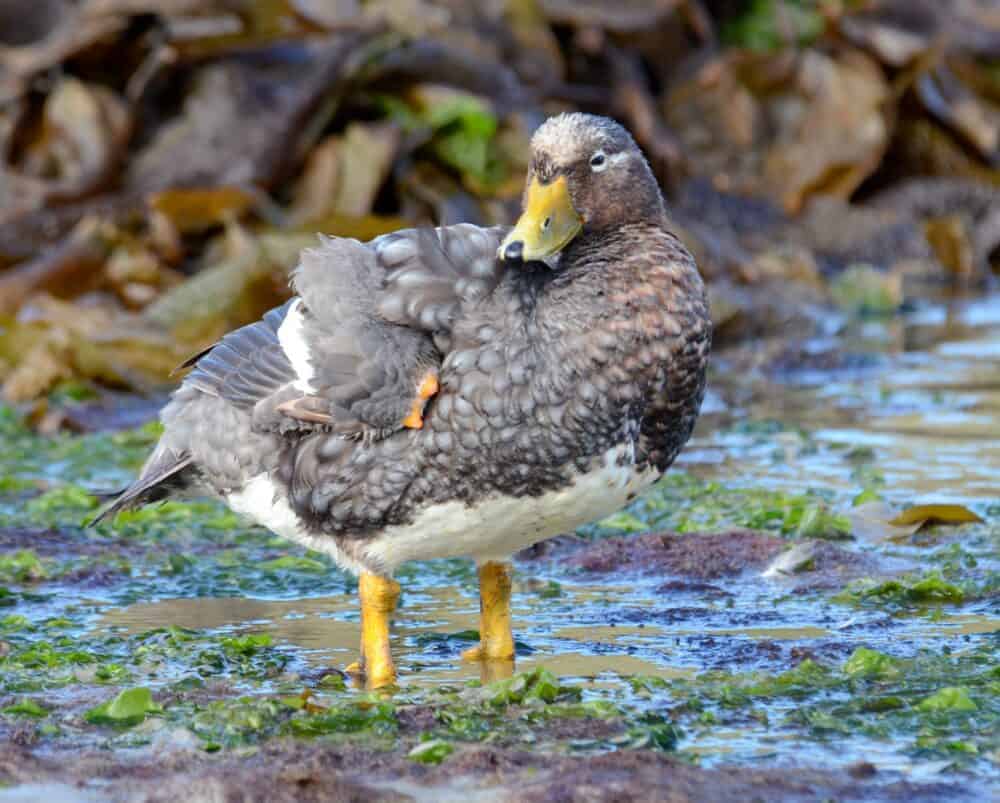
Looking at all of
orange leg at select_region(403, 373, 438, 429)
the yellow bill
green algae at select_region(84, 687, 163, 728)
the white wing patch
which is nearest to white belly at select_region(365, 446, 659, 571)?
orange leg at select_region(403, 373, 438, 429)

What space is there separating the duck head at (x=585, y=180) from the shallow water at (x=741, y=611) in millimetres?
1215

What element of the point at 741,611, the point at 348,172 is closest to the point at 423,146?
the point at 348,172

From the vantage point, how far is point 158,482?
5320 millimetres

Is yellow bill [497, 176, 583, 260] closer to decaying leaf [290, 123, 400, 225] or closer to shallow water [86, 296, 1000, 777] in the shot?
shallow water [86, 296, 1000, 777]

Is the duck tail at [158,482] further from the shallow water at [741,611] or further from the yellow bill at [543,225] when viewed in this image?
the yellow bill at [543,225]

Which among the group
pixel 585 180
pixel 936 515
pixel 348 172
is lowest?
pixel 936 515

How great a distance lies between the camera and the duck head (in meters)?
4.72

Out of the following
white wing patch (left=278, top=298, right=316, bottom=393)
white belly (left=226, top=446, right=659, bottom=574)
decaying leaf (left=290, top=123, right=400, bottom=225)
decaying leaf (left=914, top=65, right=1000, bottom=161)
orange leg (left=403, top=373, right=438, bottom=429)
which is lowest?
white belly (left=226, top=446, right=659, bottom=574)

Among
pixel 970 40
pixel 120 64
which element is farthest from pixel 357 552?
pixel 970 40

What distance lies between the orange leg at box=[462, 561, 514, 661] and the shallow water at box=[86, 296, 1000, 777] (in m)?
0.06

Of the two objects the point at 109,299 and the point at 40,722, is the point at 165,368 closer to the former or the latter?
the point at 109,299

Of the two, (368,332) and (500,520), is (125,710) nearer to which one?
(500,520)

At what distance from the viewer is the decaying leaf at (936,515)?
6.23m

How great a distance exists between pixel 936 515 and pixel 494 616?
2.09 meters
